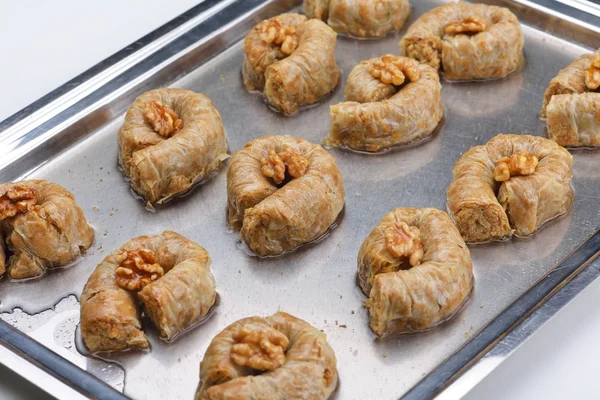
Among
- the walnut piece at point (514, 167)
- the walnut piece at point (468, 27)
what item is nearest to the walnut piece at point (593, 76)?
the walnut piece at point (468, 27)

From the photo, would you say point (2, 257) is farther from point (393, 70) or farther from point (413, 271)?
point (393, 70)

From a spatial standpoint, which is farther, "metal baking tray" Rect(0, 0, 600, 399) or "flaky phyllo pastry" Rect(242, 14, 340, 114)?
"flaky phyllo pastry" Rect(242, 14, 340, 114)

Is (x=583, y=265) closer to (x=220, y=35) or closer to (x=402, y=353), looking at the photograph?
(x=402, y=353)

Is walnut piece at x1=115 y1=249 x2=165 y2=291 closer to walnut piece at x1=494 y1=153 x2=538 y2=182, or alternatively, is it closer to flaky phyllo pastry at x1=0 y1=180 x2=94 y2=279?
flaky phyllo pastry at x1=0 y1=180 x2=94 y2=279

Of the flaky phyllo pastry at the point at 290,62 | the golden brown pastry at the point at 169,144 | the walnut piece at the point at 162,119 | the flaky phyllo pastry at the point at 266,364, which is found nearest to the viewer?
the flaky phyllo pastry at the point at 266,364

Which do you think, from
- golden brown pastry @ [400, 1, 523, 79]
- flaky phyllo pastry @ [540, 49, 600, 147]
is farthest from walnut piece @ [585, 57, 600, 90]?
golden brown pastry @ [400, 1, 523, 79]

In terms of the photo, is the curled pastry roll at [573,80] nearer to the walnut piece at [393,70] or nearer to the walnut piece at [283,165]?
the walnut piece at [393,70]

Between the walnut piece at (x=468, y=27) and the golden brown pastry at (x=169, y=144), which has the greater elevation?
the walnut piece at (x=468, y=27)

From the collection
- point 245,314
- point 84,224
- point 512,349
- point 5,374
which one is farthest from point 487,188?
point 5,374
